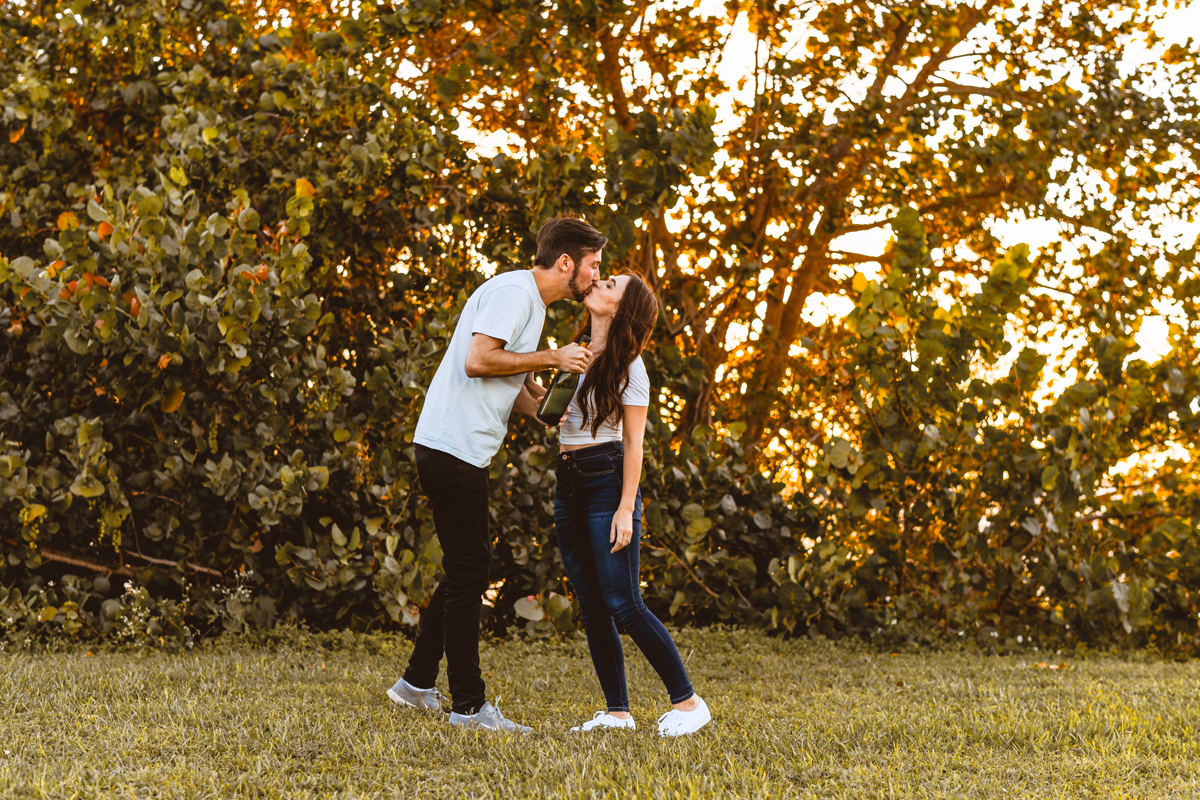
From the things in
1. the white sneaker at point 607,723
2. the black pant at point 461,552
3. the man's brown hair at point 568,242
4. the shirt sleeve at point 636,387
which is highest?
the man's brown hair at point 568,242

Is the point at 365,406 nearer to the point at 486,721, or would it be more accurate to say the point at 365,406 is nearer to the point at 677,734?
the point at 486,721

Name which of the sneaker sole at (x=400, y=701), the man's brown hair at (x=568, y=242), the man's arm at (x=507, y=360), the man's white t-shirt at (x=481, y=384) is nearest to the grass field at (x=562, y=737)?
the sneaker sole at (x=400, y=701)

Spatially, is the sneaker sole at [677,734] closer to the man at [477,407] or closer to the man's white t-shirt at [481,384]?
the man at [477,407]

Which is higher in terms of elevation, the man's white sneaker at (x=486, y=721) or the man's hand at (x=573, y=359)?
the man's hand at (x=573, y=359)

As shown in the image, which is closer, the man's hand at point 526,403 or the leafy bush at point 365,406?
the man's hand at point 526,403

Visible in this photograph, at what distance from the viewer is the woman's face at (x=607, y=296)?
401 cm

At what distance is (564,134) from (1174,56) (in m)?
5.03

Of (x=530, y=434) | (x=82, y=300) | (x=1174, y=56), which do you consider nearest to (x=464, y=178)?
(x=530, y=434)

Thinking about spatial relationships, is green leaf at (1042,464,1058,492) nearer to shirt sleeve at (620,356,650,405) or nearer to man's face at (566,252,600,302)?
shirt sleeve at (620,356,650,405)

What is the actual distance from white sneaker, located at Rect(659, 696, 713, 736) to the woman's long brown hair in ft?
3.91

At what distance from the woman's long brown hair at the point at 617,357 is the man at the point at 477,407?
160 millimetres

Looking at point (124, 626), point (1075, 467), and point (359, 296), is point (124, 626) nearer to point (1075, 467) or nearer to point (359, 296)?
point (359, 296)

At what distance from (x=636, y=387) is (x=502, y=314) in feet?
1.95

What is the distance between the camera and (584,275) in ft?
13.2
